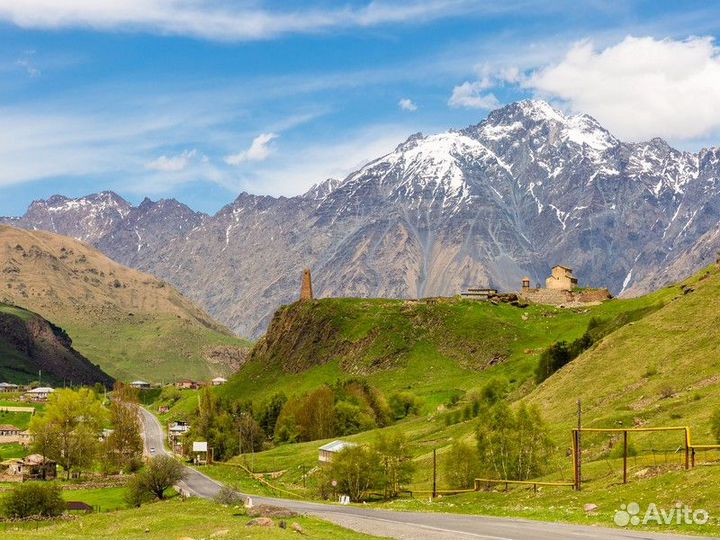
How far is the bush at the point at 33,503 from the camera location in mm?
107688

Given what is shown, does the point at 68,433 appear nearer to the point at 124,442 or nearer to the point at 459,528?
the point at 124,442

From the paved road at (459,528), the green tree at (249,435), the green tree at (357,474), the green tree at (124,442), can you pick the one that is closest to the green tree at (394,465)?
the green tree at (357,474)

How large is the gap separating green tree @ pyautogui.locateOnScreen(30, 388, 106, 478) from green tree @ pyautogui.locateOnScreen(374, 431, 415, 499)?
264 ft

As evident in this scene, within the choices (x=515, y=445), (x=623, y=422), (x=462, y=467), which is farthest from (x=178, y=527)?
(x=623, y=422)

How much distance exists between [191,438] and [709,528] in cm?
14370

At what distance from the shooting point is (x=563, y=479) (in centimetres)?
7962

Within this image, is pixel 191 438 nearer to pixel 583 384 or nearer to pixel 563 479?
pixel 583 384

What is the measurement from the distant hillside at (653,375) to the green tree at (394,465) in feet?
57.3

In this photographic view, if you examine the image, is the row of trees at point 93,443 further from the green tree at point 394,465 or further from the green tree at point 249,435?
the green tree at point 394,465

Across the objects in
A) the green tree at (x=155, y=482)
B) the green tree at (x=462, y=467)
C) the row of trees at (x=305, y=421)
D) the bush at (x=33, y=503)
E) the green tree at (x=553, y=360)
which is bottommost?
the bush at (x=33, y=503)

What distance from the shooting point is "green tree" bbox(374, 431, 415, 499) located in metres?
105

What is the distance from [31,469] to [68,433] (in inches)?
424

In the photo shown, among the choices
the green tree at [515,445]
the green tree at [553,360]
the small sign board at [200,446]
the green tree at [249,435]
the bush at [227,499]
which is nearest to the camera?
the bush at [227,499]

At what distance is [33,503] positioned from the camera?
10931 cm
